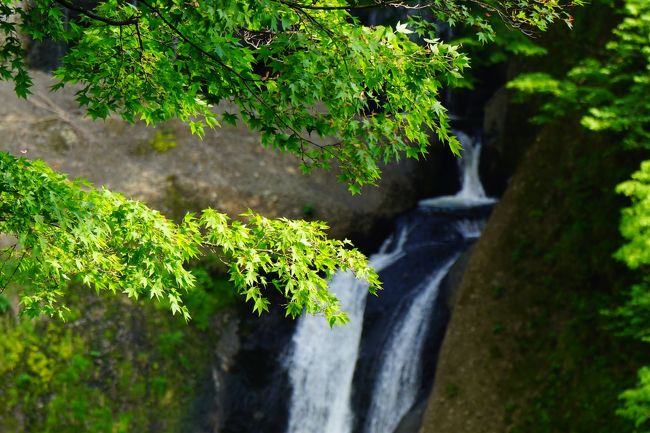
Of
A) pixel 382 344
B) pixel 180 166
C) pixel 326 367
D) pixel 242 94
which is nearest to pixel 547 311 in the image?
pixel 382 344

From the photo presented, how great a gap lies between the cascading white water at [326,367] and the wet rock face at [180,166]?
9.86 feet

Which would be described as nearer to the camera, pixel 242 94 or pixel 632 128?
pixel 242 94

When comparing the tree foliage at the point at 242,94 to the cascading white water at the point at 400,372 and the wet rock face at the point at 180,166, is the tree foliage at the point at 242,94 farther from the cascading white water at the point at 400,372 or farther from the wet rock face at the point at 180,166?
the wet rock face at the point at 180,166

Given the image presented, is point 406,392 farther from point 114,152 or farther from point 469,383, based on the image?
point 114,152

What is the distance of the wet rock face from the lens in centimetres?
1864

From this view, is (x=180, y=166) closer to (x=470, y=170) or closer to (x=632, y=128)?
(x=470, y=170)

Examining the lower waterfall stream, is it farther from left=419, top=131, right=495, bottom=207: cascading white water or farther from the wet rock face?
left=419, top=131, right=495, bottom=207: cascading white water

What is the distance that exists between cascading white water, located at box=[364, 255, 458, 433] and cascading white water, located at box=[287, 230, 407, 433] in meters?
0.98

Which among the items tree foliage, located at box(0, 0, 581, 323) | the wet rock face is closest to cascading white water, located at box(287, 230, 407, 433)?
the wet rock face

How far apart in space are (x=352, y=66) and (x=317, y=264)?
1.84 metres

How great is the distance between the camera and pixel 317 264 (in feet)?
20.5

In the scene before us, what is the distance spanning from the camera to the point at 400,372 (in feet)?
47.5

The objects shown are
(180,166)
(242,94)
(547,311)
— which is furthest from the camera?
(180,166)

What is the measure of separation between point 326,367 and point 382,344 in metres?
1.81
